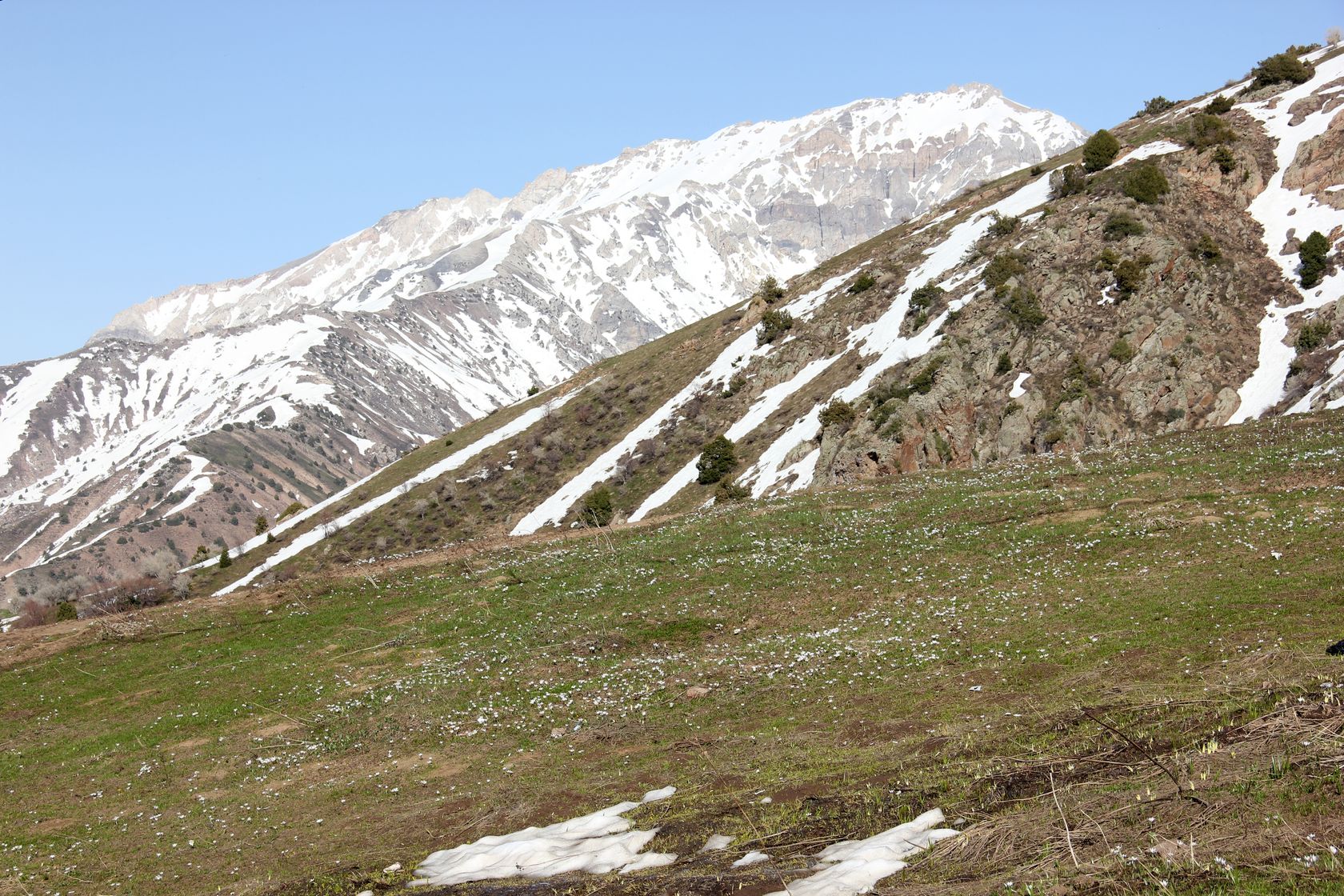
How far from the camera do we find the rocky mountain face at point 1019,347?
56.3m

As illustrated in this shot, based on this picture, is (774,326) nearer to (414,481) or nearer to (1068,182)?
(1068,182)

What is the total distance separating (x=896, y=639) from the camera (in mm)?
23516

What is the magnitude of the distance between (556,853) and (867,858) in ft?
18.4

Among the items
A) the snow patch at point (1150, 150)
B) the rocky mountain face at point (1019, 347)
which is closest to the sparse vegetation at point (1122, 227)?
the rocky mountain face at point (1019, 347)

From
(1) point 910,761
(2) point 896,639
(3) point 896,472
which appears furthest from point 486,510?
(1) point 910,761

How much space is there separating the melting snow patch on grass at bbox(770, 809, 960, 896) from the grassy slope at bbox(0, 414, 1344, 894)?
368 millimetres

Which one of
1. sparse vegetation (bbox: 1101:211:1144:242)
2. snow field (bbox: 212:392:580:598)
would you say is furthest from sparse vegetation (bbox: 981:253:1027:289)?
snow field (bbox: 212:392:580:598)

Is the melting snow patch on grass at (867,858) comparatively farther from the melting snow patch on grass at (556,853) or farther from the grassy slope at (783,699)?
the melting snow patch on grass at (556,853)

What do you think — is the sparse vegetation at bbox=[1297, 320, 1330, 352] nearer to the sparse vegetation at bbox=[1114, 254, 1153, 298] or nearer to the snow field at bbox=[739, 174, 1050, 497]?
the sparse vegetation at bbox=[1114, 254, 1153, 298]

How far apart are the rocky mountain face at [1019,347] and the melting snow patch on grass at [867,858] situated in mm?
45268

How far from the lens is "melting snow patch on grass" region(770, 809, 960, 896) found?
1070 cm

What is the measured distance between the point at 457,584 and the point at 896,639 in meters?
19.5

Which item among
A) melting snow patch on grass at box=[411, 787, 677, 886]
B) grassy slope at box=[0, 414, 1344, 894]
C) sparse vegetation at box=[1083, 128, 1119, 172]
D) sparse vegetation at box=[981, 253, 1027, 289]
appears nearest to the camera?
grassy slope at box=[0, 414, 1344, 894]

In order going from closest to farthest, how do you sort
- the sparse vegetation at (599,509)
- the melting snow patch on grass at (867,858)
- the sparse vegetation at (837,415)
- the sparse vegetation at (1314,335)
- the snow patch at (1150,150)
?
the melting snow patch on grass at (867,858)
the sparse vegetation at (1314,335)
the sparse vegetation at (837,415)
the snow patch at (1150,150)
the sparse vegetation at (599,509)
